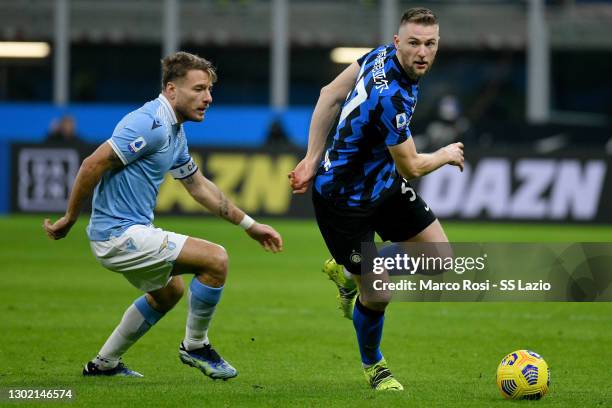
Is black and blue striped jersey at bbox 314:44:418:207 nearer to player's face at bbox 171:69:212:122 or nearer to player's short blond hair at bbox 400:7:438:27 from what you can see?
player's short blond hair at bbox 400:7:438:27

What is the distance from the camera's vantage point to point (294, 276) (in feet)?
49.1

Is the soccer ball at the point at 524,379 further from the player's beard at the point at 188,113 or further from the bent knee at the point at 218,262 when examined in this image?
the player's beard at the point at 188,113

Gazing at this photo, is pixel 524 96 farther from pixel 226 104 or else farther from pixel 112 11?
pixel 112 11

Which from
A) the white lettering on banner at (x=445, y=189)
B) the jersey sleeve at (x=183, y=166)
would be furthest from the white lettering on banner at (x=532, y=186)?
the jersey sleeve at (x=183, y=166)

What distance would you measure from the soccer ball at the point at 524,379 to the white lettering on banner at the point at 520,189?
1432 centimetres

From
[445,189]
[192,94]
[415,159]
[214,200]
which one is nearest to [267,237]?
[214,200]

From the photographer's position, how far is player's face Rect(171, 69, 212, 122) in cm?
755

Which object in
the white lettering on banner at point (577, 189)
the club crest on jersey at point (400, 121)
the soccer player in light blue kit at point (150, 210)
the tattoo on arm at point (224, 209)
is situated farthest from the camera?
the white lettering on banner at point (577, 189)

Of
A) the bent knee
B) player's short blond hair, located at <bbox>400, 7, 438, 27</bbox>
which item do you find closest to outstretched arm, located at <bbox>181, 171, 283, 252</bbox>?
the bent knee

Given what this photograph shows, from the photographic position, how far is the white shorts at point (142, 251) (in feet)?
24.3

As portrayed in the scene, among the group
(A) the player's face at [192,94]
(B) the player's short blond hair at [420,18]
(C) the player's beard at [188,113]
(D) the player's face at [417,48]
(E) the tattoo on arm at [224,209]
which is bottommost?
(E) the tattoo on arm at [224,209]

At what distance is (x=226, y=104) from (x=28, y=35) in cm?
611

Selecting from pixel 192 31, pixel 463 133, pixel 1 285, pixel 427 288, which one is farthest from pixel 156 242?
pixel 192 31

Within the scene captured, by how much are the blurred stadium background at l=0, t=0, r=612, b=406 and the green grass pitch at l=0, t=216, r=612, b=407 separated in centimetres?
3
